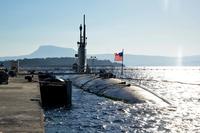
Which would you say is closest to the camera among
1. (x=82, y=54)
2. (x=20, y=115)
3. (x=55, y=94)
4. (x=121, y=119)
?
(x=20, y=115)

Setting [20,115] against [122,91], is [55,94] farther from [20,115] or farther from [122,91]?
[20,115]

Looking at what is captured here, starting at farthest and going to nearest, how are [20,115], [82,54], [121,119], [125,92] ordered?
[82,54]
[125,92]
[121,119]
[20,115]

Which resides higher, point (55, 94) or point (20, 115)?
point (20, 115)

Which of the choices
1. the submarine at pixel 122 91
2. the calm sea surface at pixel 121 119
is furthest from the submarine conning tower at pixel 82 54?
the calm sea surface at pixel 121 119

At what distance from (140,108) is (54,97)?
337 inches

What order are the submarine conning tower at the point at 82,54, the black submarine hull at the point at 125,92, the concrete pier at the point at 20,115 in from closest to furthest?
the concrete pier at the point at 20,115
the black submarine hull at the point at 125,92
the submarine conning tower at the point at 82,54

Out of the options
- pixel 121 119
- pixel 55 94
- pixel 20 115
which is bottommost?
pixel 121 119

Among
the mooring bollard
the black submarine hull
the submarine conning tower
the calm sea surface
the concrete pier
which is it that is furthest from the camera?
the submarine conning tower

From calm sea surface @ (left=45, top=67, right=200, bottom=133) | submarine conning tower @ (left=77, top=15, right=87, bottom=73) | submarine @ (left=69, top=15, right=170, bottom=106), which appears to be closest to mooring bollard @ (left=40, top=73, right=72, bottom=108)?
calm sea surface @ (left=45, top=67, right=200, bottom=133)

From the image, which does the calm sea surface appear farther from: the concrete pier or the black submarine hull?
the concrete pier

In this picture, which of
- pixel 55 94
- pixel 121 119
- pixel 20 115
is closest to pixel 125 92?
pixel 55 94

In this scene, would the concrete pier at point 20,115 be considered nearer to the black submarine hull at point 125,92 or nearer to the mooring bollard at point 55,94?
the mooring bollard at point 55,94

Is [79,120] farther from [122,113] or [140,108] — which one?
[140,108]

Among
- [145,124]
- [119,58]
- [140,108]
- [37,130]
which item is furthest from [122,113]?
[119,58]
